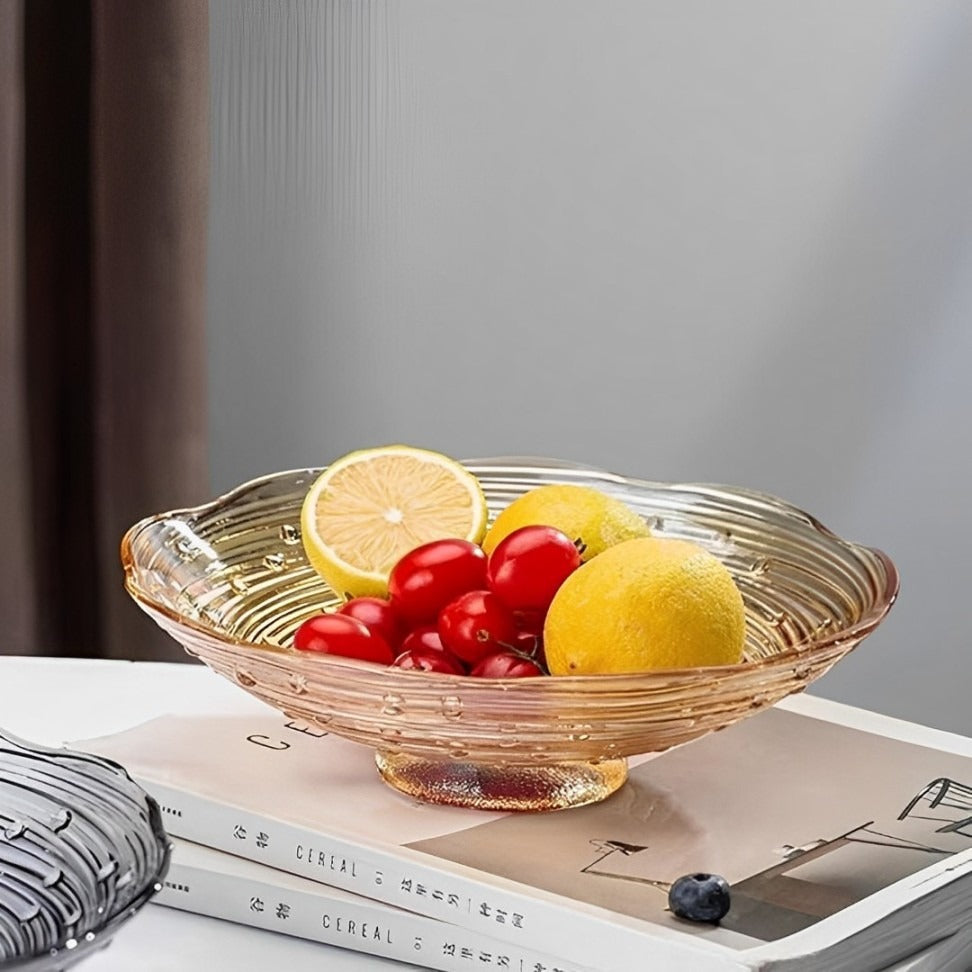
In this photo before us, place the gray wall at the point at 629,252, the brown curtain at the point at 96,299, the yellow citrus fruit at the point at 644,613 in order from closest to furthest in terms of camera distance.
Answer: the yellow citrus fruit at the point at 644,613 → the brown curtain at the point at 96,299 → the gray wall at the point at 629,252

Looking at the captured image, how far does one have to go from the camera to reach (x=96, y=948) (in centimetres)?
54

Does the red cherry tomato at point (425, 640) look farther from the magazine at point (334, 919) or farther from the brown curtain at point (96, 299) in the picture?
the brown curtain at point (96, 299)

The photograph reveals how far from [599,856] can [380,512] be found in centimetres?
29

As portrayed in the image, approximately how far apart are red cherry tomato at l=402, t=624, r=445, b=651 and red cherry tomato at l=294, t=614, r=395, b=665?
0.06 ft

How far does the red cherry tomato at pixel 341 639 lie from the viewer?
0.75 m

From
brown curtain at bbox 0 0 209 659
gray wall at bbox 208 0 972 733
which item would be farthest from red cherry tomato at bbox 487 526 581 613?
gray wall at bbox 208 0 972 733

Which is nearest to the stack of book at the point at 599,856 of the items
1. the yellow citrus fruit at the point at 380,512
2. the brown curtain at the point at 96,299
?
the yellow citrus fruit at the point at 380,512

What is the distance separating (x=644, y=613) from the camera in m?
0.70

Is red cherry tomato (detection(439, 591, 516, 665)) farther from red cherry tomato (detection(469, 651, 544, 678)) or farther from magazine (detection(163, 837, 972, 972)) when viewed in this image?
magazine (detection(163, 837, 972, 972))

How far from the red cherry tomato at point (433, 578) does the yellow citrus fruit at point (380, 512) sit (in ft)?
0.25

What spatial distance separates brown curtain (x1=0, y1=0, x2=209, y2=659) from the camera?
1.66m

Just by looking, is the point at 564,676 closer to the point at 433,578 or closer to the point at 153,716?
the point at 433,578

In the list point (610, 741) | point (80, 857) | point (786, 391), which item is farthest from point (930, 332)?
point (80, 857)

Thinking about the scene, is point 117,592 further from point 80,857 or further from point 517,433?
point 80,857
